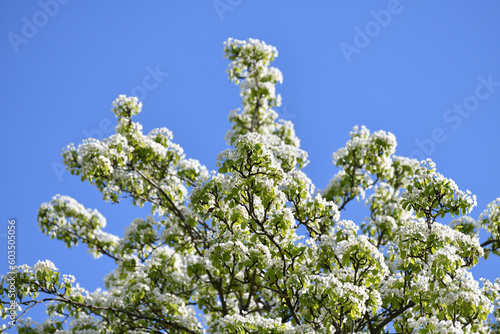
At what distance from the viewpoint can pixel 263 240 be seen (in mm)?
8172

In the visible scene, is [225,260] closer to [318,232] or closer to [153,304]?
[318,232]

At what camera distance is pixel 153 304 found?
36.0ft

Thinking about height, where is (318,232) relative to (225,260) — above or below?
above

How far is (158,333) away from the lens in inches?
416

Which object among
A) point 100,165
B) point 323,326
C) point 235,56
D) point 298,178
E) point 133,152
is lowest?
point 323,326

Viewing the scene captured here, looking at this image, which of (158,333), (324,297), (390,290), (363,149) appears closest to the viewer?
(324,297)

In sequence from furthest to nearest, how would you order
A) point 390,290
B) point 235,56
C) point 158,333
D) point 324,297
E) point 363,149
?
point 235,56 → point 363,149 → point 158,333 → point 390,290 → point 324,297

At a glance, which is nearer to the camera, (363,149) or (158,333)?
(158,333)

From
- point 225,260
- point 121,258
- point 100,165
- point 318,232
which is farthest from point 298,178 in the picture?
point 121,258

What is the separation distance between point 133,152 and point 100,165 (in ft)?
4.07

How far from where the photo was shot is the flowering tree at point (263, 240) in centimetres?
751

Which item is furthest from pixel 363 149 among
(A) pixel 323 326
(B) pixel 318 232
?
(A) pixel 323 326

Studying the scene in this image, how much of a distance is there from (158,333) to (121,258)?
235 cm

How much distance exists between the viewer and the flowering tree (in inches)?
296
